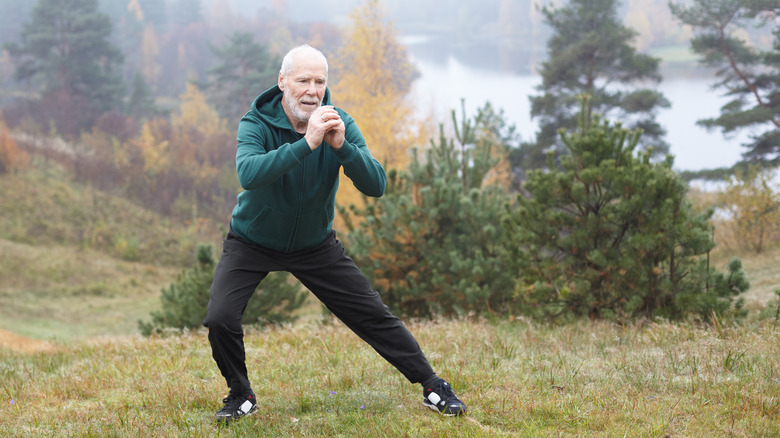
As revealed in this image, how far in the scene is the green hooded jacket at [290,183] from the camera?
3283 millimetres

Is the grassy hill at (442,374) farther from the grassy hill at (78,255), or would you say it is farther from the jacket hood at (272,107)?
the grassy hill at (78,255)

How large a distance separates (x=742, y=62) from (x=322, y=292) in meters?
26.8

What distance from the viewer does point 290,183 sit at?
335 centimetres

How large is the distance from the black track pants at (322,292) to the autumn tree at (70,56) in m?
Result: 46.2

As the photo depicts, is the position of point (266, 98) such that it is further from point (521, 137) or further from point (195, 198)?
point (195, 198)

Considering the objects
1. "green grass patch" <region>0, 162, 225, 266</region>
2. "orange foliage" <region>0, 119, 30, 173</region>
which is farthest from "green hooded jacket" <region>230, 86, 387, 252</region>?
"orange foliage" <region>0, 119, 30, 173</region>

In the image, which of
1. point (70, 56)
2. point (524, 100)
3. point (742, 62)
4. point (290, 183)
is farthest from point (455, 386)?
point (70, 56)

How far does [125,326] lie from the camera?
21.3 m

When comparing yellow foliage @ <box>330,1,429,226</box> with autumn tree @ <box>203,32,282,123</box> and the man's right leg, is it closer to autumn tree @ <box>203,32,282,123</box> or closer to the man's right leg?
A: autumn tree @ <box>203,32,282,123</box>

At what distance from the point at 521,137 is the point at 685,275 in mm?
26374

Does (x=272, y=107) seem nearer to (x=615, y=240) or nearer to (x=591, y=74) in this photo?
(x=615, y=240)

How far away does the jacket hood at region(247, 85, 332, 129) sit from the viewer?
3.44 m

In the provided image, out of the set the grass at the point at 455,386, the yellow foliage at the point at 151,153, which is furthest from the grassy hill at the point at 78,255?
the grass at the point at 455,386

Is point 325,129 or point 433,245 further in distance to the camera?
point 433,245
